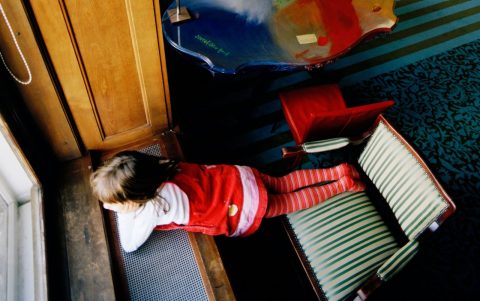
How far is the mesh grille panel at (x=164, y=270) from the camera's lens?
135 centimetres

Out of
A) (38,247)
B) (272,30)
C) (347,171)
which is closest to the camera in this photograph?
(38,247)

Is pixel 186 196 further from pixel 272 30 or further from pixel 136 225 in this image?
pixel 272 30

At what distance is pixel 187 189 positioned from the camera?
1.38 m

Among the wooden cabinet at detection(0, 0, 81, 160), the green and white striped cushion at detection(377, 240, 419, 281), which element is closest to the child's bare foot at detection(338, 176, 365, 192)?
the green and white striped cushion at detection(377, 240, 419, 281)

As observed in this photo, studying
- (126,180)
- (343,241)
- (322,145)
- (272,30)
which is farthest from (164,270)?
(272,30)

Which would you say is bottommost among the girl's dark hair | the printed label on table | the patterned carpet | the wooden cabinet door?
the patterned carpet

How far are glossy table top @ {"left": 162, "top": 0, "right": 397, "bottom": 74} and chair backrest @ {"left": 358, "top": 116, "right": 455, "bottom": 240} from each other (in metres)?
0.61

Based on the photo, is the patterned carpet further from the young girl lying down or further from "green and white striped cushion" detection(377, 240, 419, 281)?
"green and white striped cushion" detection(377, 240, 419, 281)

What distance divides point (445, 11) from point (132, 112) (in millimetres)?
3350

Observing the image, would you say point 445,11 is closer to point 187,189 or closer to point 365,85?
point 365,85

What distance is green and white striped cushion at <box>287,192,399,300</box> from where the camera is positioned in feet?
4.79

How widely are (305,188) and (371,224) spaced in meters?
0.34

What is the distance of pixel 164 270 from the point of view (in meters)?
1.39

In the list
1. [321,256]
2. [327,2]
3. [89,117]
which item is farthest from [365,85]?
[89,117]
